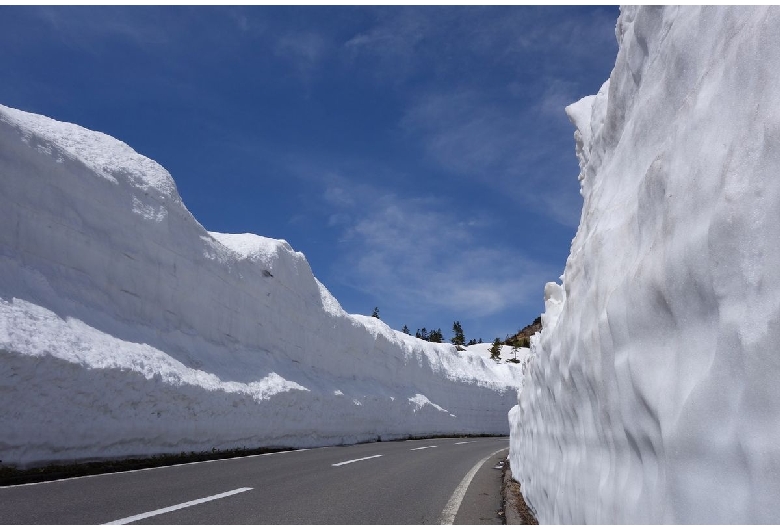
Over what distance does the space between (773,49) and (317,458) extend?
1291 centimetres

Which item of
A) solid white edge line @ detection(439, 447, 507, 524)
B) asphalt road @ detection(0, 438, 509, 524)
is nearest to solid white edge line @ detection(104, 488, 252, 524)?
asphalt road @ detection(0, 438, 509, 524)

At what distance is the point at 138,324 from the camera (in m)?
14.7

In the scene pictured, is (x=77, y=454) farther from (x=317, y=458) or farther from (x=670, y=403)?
(x=670, y=403)

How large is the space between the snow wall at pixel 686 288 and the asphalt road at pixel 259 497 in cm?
305

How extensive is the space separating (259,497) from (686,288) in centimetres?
638

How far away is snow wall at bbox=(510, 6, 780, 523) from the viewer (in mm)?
1947

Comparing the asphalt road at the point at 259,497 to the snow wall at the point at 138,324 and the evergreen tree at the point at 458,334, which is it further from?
the evergreen tree at the point at 458,334

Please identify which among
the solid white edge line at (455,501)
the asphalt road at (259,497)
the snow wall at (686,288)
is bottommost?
the solid white edge line at (455,501)

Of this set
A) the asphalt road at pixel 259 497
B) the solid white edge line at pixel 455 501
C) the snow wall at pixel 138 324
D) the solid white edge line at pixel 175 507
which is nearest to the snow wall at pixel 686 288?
the solid white edge line at pixel 455 501

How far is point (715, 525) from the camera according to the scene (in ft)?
7.00

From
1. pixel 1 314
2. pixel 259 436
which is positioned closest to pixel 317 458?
pixel 259 436

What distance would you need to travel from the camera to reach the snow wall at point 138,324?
1030 centimetres


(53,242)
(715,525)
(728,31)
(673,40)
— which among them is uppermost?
(53,242)

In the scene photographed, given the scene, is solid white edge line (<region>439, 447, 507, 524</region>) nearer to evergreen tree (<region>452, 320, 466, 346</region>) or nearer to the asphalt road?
the asphalt road
